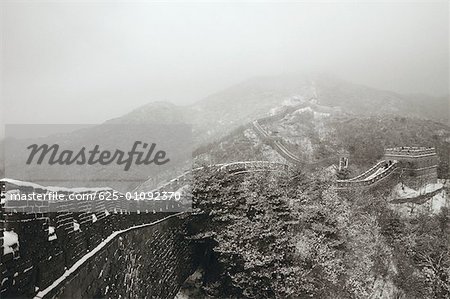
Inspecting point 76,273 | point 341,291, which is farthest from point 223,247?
point 76,273

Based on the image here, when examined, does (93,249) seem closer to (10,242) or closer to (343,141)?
(10,242)

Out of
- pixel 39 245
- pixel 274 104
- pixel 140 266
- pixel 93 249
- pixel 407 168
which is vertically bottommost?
pixel 407 168

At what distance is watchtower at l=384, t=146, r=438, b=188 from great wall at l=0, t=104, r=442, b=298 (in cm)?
2218

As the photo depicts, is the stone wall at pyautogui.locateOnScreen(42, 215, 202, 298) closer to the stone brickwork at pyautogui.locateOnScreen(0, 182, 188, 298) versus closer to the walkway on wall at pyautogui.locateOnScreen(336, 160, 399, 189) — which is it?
the stone brickwork at pyautogui.locateOnScreen(0, 182, 188, 298)

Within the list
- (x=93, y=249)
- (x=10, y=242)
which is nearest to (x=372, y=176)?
(x=93, y=249)

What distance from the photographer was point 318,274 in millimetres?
18094

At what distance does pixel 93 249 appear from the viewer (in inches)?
285

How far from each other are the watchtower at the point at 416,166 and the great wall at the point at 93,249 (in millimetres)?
22181

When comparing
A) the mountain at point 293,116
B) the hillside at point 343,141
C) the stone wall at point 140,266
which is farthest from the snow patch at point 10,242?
the mountain at point 293,116

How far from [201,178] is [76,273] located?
555 inches

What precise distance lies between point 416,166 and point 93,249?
31772mm

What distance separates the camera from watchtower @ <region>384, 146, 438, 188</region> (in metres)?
31.8

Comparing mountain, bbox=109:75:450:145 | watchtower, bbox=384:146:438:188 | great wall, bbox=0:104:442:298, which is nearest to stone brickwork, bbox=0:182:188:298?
great wall, bbox=0:104:442:298

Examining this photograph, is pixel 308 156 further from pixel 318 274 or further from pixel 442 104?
pixel 442 104
